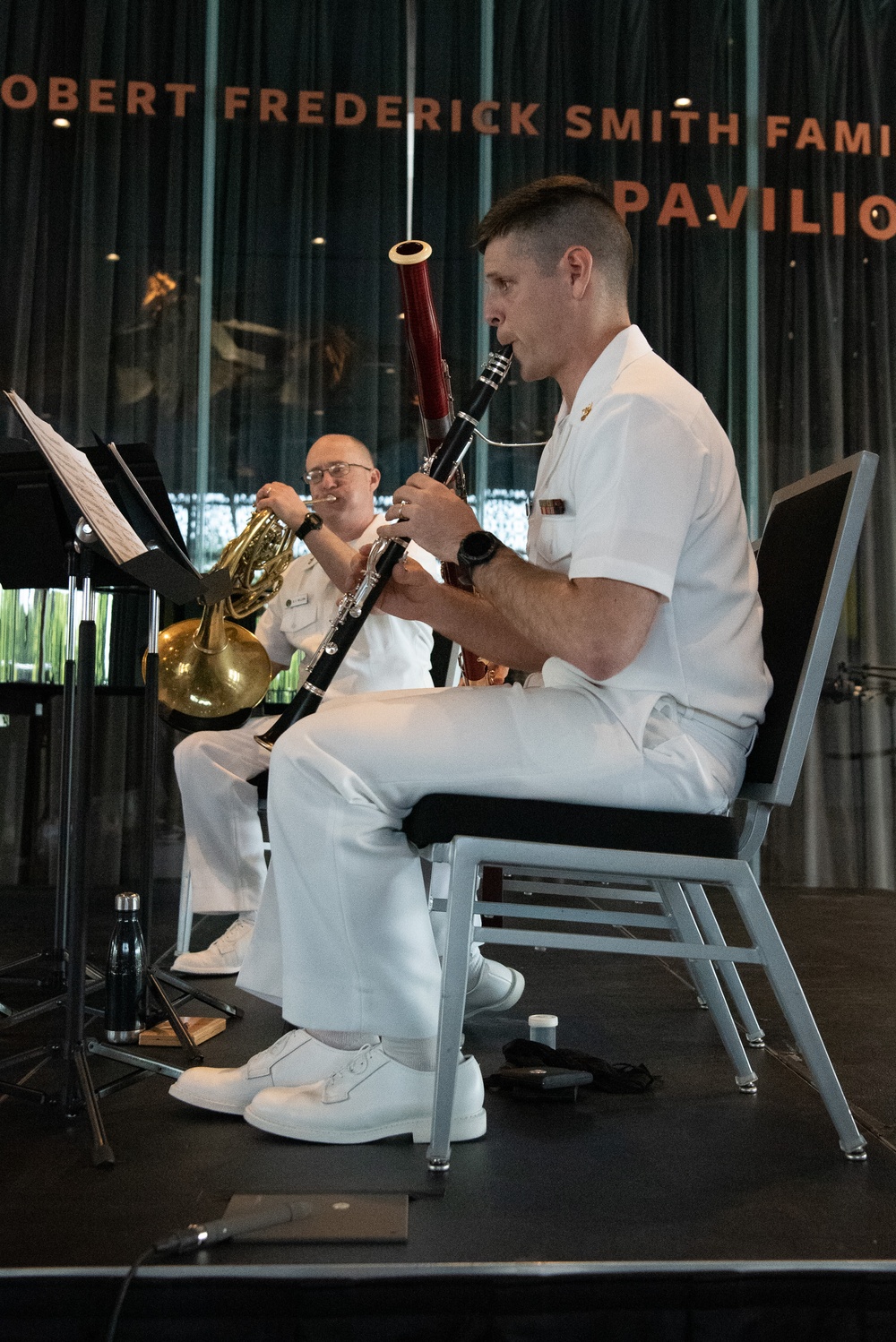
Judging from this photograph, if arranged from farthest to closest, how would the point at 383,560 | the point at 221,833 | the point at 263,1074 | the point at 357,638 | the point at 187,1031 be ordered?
the point at 357,638
the point at 221,833
the point at 187,1031
the point at 383,560
the point at 263,1074

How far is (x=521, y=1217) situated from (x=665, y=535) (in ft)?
2.62

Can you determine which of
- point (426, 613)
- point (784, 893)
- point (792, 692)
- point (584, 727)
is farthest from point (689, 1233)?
point (784, 893)

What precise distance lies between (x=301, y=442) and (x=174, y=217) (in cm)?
98

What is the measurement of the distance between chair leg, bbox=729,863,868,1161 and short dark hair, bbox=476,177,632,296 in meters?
0.90

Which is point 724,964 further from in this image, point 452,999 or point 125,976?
point 125,976

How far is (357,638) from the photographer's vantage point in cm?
307

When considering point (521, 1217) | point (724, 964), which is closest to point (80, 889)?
point (521, 1217)

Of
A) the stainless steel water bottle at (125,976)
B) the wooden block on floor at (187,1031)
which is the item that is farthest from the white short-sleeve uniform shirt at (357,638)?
the stainless steel water bottle at (125,976)

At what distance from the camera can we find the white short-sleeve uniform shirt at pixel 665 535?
4.79 feet

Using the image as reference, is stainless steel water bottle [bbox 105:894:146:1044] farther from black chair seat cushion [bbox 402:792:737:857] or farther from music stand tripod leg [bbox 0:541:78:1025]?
black chair seat cushion [bbox 402:792:737:857]

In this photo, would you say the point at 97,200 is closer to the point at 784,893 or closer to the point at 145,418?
the point at 145,418

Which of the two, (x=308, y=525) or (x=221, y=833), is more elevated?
(x=308, y=525)

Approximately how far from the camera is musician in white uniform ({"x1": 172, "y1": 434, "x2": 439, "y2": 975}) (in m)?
2.88

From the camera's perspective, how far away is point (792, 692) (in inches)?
64.3
